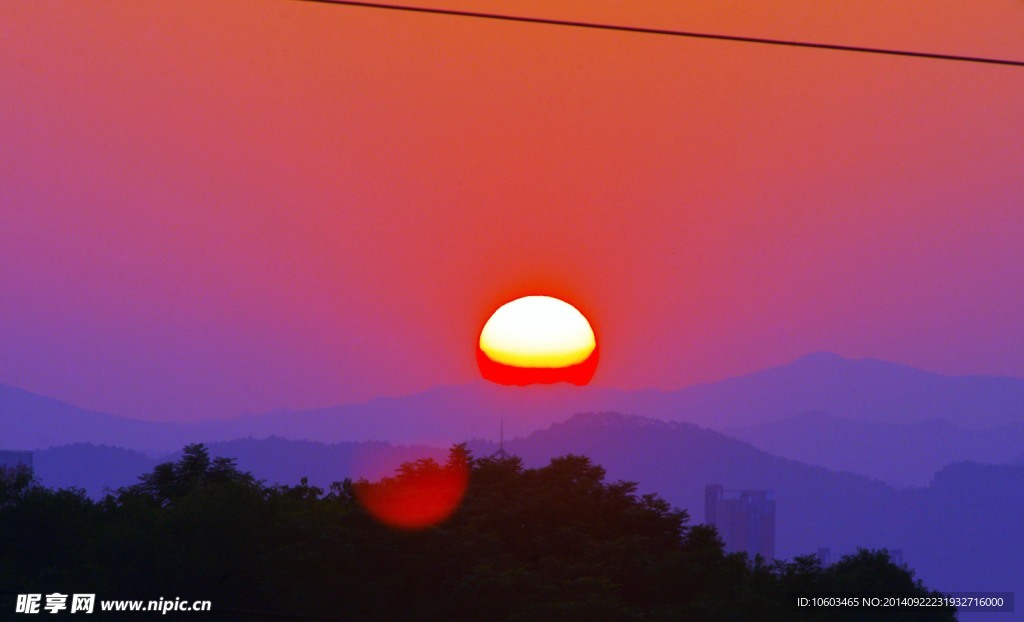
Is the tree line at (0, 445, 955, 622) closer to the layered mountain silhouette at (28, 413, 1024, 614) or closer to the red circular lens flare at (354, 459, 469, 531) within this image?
the red circular lens flare at (354, 459, 469, 531)

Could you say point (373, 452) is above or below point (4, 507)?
above

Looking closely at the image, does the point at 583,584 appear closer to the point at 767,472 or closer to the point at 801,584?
the point at 801,584

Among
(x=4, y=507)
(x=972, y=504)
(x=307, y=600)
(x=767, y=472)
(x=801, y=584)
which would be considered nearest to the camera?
(x=307, y=600)

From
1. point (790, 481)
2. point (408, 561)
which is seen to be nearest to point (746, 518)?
point (790, 481)

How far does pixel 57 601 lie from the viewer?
24.9 meters

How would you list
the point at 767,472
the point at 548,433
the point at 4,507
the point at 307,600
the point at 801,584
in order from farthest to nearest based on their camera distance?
the point at 767,472
the point at 548,433
the point at 4,507
the point at 801,584
the point at 307,600

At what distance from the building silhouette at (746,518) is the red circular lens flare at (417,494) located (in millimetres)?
34324

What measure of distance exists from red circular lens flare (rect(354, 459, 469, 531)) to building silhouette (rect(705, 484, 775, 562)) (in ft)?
113

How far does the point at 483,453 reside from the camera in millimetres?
41594

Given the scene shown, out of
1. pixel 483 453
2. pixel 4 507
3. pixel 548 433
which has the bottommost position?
pixel 4 507

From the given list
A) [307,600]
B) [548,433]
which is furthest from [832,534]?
[307,600]

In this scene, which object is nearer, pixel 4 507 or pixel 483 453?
pixel 4 507

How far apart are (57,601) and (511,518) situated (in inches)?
614

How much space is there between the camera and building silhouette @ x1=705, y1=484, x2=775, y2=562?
234ft
